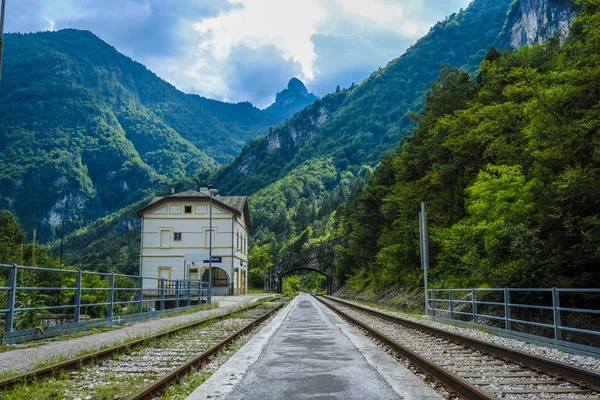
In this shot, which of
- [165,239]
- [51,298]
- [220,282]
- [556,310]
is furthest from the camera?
[220,282]

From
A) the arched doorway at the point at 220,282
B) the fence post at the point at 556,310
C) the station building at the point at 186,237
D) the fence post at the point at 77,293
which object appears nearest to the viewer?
the fence post at the point at 556,310

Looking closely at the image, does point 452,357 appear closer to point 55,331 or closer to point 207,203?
point 55,331

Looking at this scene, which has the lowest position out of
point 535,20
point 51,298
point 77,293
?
point 51,298

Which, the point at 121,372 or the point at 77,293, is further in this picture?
→ the point at 77,293

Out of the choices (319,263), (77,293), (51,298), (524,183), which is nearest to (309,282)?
(319,263)

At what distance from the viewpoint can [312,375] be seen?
24.2 ft

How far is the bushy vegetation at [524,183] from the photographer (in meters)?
17.1

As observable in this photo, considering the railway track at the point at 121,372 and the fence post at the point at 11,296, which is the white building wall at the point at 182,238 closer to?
the railway track at the point at 121,372

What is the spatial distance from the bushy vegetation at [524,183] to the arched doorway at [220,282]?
932 inches

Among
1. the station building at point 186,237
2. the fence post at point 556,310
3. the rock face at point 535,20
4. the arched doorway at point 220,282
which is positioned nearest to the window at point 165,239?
the station building at point 186,237

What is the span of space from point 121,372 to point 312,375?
106 inches

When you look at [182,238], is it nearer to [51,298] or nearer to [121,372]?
[51,298]

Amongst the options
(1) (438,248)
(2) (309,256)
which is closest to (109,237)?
(2) (309,256)

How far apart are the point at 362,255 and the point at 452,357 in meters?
47.6
